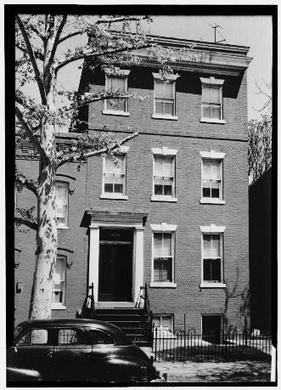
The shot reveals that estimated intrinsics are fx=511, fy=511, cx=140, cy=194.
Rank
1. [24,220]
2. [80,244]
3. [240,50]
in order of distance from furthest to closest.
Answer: [80,244] → [240,50] → [24,220]

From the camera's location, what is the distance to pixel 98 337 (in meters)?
8.31

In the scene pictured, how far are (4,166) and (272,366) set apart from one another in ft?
19.1

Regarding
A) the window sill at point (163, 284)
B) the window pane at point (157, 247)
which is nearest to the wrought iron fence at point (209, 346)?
the window sill at point (163, 284)

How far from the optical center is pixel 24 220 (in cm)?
973

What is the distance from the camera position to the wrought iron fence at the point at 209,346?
1013 cm

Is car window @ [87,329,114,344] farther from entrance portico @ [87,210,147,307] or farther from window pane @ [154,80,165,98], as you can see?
window pane @ [154,80,165,98]

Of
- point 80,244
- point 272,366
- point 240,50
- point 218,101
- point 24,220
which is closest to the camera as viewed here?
point 272,366

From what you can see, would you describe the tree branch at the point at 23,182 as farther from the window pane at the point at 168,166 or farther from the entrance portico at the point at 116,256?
the window pane at the point at 168,166

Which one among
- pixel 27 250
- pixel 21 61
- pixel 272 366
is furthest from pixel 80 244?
pixel 272 366

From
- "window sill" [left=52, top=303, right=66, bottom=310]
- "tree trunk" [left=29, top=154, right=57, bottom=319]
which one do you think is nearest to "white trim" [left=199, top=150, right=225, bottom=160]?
"tree trunk" [left=29, top=154, right=57, bottom=319]

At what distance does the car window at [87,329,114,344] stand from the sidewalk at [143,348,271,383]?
1147 mm

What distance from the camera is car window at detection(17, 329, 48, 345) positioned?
27.0 ft

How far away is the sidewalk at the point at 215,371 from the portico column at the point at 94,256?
2743 mm

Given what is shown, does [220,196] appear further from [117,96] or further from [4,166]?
[4,166]
